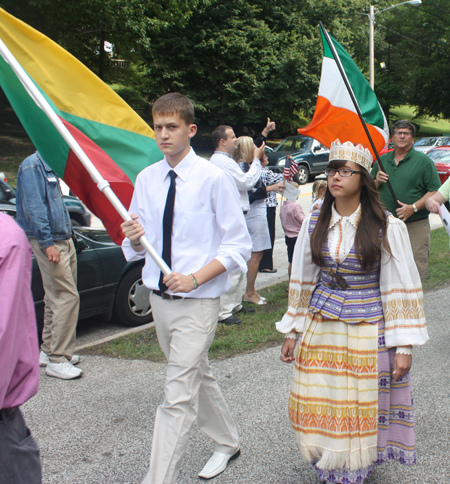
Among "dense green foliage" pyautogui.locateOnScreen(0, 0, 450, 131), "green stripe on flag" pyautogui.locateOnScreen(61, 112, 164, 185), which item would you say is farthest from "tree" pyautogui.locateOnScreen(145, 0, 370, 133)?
"green stripe on flag" pyautogui.locateOnScreen(61, 112, 164, 185)

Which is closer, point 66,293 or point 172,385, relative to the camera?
point 172,385

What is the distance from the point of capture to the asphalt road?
3.18m

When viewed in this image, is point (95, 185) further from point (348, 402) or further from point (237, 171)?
point (237, 171)

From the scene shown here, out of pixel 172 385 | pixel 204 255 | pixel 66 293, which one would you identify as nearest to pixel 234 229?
pixel 204 255

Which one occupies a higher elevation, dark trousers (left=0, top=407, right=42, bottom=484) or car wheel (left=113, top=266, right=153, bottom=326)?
dark trousers (left=0, top=407, right=42, bottom=484)

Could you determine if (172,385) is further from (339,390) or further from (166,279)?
(339,390)

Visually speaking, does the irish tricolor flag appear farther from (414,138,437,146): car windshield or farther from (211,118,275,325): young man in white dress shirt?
(414,138,437,146): car windshield

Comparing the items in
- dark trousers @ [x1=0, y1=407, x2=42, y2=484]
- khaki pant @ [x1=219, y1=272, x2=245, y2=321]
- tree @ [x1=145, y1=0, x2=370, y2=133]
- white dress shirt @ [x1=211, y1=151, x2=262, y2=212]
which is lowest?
khaki pant @ [x1=219, y1=272, x2=245, y2=321]

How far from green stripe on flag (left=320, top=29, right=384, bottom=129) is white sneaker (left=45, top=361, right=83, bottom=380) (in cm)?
328

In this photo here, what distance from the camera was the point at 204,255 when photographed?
Result: 9.45ft

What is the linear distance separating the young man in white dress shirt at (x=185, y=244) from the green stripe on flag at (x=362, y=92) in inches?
91.3

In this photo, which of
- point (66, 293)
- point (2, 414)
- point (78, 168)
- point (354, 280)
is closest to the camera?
point (2, 414)

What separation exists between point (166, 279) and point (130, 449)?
4.53 feet

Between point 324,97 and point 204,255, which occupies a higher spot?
point 324,97
